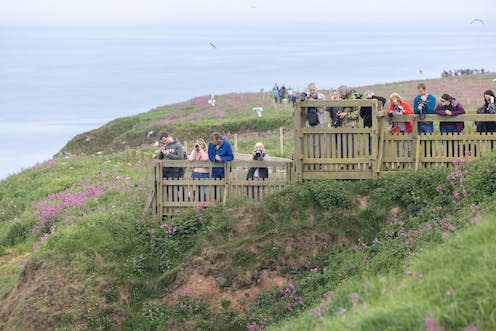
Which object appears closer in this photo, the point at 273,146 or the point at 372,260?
the point at 372,260

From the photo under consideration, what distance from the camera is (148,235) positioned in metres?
20.4

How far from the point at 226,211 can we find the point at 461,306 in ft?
29.8

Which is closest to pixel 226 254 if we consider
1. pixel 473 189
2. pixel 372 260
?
pixel 372 260

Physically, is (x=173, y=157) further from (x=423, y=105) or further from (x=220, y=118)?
(x=220, y=118)

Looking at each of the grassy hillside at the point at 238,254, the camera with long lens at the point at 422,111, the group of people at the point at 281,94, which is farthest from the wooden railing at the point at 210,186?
the group of people at the point at 281,94

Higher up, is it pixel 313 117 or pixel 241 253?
pixel 313 117

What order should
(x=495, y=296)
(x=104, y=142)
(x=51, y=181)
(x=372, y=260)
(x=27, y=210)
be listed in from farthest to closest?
(x=104, y=142), (x=51, y=181), (x=27, y=210), (x=372, y=260), (x=495, y=296)

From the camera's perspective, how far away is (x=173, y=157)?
21375 millimetres

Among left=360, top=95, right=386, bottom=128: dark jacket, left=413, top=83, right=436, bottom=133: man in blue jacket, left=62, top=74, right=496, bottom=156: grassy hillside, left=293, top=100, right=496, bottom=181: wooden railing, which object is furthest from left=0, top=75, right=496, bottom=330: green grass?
left=62, top=74, right=496, bottom=156: grassy hillside

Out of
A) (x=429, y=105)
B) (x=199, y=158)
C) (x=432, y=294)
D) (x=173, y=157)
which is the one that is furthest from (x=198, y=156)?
(x=432, y=294)

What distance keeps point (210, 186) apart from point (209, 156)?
635 mm

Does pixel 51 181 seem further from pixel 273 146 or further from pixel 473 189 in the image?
pixel 473 189

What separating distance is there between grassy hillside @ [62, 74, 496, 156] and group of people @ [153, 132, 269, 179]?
54.2ft

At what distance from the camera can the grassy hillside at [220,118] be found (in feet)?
161
